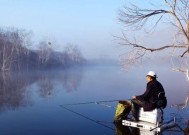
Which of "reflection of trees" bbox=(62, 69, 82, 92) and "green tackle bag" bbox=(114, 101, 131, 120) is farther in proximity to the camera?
"reflection of trees" bbox=(62, 69, 82, 92)

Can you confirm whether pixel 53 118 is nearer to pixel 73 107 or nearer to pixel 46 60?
pixel 73 107

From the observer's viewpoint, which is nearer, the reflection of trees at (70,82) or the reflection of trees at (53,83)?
the reflection of trees at (53,83)

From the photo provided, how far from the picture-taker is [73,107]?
15109 mm

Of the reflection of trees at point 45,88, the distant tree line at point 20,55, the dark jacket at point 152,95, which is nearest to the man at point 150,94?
the dark jacket at point 152,95

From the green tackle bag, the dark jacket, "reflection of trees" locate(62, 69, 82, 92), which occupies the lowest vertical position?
"reflection of trees" locate(62, 69, 82, 92)

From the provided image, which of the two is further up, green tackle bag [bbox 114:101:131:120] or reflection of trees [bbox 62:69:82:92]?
green tackle bag [bbox 114:101:131:120]

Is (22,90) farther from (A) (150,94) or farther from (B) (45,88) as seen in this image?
(A) (150,94)

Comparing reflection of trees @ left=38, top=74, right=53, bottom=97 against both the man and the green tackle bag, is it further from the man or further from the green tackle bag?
the man

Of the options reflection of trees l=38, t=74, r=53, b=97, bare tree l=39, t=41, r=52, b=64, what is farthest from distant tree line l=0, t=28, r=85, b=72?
reflection of trees l=38, t=74, r=53, b=97

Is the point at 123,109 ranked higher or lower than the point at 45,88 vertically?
higher

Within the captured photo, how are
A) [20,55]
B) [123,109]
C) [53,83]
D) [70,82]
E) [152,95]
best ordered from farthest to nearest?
[20,55] → [70,82] → [53,83] → [123,109] → [152,95]

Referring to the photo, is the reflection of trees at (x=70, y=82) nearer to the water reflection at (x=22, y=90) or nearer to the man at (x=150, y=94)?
the water reflection at (x=22, y=90)

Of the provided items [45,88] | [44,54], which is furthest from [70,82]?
[44,54]

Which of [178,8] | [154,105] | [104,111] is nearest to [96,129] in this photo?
[154,105]
